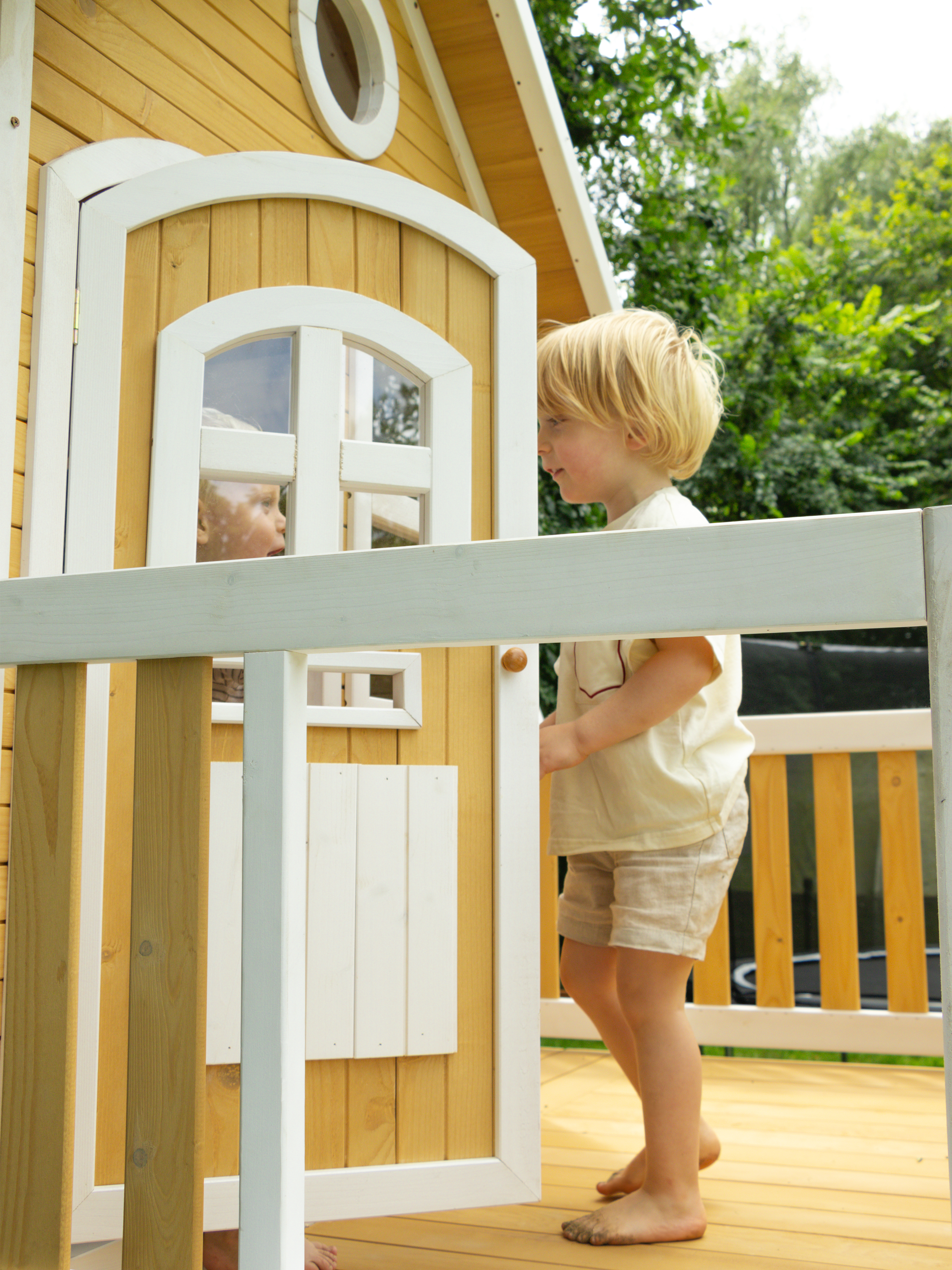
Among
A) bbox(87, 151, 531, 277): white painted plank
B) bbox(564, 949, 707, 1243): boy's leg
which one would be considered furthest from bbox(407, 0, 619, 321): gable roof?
bbox(564, 949, 707, 1243): boy's leg

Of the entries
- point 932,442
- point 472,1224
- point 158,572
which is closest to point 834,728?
point 472,1224

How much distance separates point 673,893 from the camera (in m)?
1.67

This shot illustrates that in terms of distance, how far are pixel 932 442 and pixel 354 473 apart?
1005 centimetres

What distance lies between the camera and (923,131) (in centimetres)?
1415

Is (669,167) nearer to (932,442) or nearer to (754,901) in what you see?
(932,442)

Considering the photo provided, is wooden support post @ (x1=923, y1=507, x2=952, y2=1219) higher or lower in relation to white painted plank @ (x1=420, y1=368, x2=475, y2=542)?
lower

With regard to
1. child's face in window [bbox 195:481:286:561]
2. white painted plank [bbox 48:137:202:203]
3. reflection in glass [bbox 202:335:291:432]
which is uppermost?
white painted plank [bbox 48:137:202:203]

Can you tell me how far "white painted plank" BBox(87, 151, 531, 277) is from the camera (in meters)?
1.67

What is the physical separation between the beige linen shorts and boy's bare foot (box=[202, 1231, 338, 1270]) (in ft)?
1.95

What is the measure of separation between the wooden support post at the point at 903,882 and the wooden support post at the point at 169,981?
2.35 m

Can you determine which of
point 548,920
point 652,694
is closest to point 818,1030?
point 548,920

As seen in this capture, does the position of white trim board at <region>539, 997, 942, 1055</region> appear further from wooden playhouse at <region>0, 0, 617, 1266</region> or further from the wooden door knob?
the wooden door knob

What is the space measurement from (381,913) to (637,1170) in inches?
24.4

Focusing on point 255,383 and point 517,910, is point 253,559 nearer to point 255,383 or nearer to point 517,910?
point 255,383
